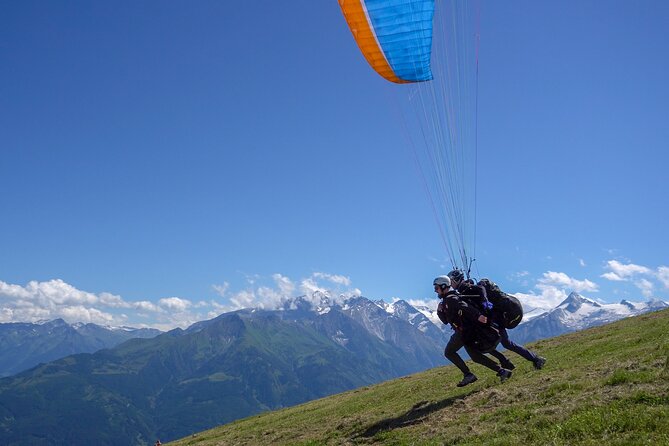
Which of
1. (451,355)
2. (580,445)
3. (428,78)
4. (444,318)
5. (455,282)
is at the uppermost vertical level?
(428,78)

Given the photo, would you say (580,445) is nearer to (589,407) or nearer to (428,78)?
(589,407)

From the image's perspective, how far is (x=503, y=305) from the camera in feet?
48.5

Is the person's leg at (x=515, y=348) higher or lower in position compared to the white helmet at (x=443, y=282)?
lower

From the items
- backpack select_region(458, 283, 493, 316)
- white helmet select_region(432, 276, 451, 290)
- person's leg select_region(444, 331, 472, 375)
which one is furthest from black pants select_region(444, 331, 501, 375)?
white helmet select_region(432, 276, 451, 290)

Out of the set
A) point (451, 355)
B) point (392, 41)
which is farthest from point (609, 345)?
point (392, 41)

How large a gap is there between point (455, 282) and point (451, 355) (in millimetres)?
2588

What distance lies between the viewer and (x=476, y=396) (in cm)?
1419

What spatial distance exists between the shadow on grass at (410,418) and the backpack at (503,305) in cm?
247

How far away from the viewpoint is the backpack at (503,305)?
48.3 ft

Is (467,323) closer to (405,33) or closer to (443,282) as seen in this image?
(443,282)

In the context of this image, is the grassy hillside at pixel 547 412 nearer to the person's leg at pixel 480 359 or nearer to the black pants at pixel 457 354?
the person's leg at pixel 480 359

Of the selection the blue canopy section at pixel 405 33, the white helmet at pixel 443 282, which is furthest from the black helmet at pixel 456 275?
the blue canopy section at pixel 405 33

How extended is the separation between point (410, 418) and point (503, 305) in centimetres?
420

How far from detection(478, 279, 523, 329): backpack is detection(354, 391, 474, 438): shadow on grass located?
2.47 meters
